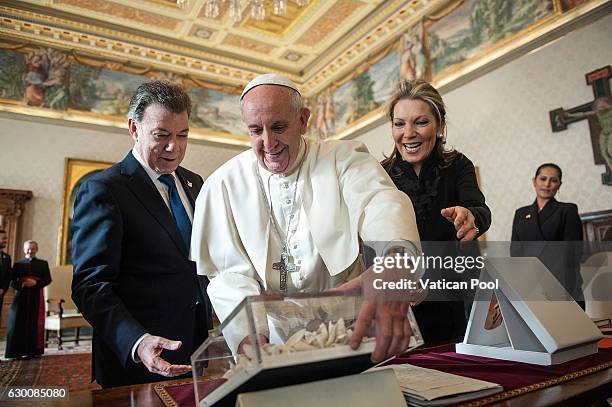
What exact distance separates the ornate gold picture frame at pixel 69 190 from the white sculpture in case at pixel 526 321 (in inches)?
387

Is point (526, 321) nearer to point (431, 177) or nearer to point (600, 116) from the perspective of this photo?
point (431, 177)

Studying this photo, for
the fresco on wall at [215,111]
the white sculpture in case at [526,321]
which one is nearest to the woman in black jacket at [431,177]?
the white sculpture in case at [526,321]

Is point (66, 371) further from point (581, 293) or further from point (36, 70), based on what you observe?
point (36, 70)

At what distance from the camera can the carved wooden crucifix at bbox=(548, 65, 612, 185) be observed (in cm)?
604

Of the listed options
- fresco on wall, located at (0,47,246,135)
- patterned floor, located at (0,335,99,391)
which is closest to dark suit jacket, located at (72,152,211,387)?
patterned floor, located at (0,335,99,391)

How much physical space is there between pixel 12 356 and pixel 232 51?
803cm

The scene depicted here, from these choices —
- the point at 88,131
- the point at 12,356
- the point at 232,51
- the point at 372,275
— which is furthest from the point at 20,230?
the point at 372,275

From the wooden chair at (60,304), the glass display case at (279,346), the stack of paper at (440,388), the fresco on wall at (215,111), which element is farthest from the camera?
the fresco on wall at (215,111)

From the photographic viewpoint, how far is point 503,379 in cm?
123

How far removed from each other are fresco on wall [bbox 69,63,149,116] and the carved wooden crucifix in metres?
9.29

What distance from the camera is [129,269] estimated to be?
186 cm

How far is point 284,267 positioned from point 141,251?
0.68m

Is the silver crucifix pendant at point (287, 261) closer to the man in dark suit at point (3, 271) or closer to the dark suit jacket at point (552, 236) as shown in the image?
the dark suit jacket at point (552, 236)

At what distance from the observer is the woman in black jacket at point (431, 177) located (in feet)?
6.62
